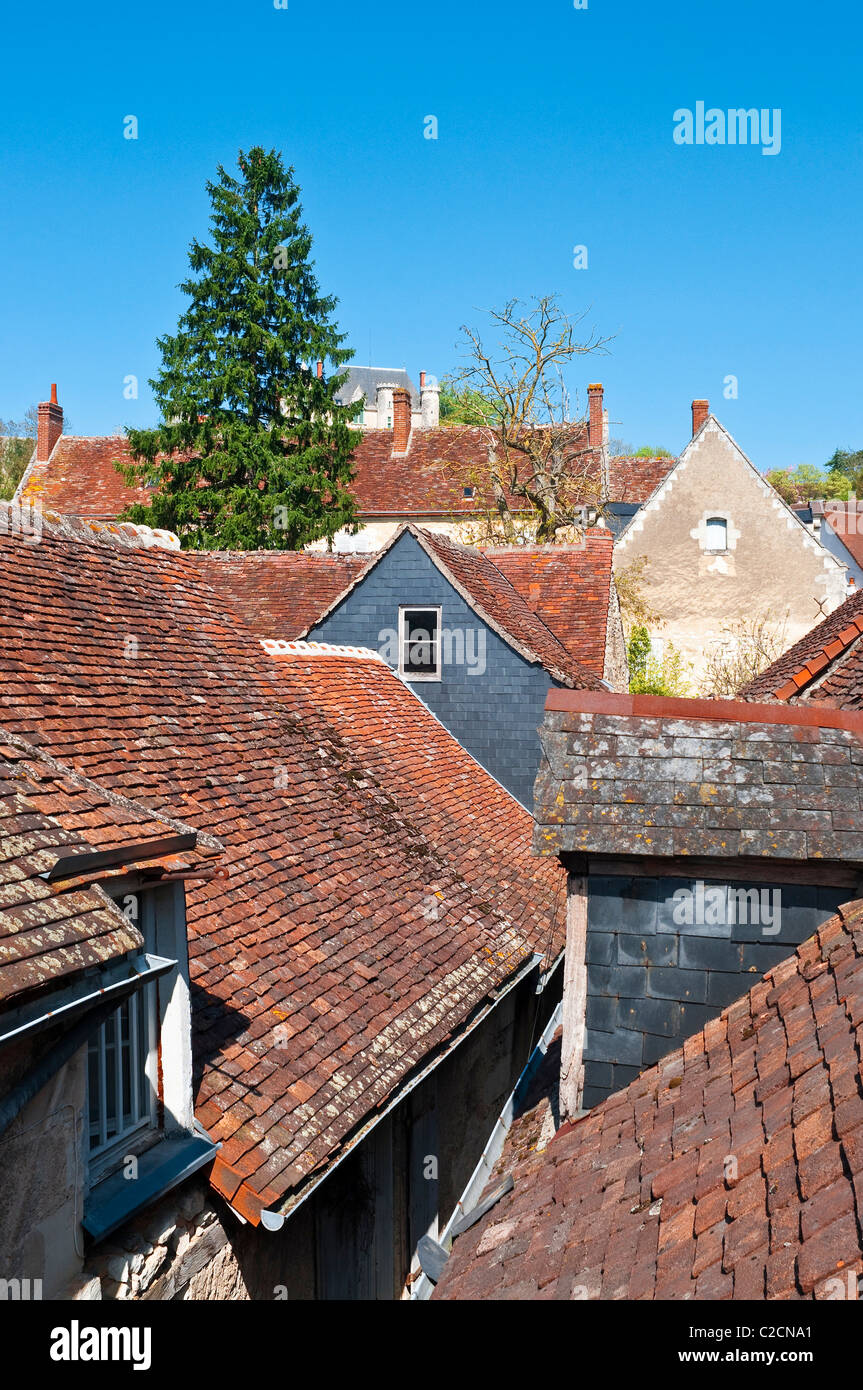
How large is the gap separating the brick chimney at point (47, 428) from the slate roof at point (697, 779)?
1536 inches

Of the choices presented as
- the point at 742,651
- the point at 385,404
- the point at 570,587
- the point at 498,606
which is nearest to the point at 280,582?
the point at 498,606

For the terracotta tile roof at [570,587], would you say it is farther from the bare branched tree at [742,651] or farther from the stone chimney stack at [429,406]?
the stone chimney stack at [429,406]

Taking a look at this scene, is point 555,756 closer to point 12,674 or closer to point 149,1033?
point 149,1033

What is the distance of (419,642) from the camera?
58.7 feet

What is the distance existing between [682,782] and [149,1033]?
3507 millimetres

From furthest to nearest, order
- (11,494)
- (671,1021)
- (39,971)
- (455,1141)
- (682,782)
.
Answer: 1. (11,494)
2. (455,1141)
3. (682,782)
4. (671,1021)
5. (39,971)

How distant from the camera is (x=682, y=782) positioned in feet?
22.1

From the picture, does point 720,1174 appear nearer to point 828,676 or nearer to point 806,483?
point 828,676

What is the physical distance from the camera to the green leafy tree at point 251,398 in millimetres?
29750

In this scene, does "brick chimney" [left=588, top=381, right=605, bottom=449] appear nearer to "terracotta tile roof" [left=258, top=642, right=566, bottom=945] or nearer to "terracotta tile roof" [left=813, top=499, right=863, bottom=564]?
"terracotta tile roof" [left=813, top=499, right=863, bottom=564]

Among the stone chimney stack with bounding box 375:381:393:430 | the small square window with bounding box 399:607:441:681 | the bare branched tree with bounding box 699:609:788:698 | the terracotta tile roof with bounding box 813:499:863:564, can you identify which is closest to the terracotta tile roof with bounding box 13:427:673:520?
the bare branched tree with bounding box 699:609:788:698

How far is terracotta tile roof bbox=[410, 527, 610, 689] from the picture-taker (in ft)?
56.7

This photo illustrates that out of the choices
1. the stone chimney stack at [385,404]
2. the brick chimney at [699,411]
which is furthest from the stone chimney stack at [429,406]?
the brick chimney at [699,411]
